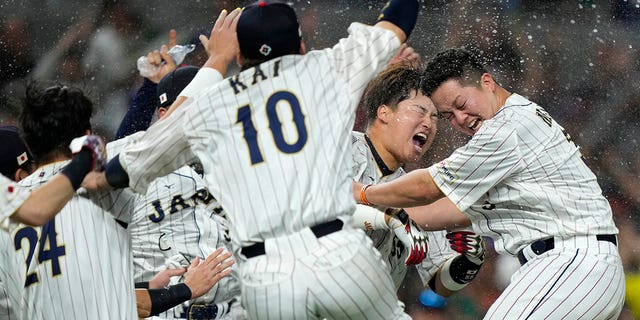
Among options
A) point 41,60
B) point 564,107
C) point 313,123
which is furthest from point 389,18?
point 41,60

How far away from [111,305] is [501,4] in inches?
200

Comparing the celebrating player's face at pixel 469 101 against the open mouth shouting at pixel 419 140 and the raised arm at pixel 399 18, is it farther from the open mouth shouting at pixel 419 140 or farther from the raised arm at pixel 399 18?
the raised arm at pixel 399 18

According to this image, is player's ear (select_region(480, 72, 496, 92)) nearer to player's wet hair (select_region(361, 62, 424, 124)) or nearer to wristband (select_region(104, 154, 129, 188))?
player's wet hair (select_region(361, 62, 424, 124))

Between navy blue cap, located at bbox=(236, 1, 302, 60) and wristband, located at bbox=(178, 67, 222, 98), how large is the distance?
1.00 ft

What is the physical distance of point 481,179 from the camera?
412 centimetres

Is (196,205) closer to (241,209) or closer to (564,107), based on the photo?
(241,209)

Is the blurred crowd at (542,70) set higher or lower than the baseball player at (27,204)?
lower

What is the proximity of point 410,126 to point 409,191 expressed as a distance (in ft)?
3.00

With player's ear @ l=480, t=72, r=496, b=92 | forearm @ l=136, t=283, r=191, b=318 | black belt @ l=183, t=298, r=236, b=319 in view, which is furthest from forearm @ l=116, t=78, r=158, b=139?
player's ear @ l=480, t=72, r=496, b=92

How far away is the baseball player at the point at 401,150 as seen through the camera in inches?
193

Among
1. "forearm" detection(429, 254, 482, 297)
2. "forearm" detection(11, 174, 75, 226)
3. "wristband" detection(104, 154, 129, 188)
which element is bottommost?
"forearm" detection(429, 254, 482, 297)

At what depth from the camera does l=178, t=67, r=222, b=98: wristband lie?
344 centimetres

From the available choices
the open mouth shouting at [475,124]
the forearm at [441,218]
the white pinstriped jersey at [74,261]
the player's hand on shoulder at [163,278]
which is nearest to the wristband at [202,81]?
the white pinstriped jersey at [74,261]

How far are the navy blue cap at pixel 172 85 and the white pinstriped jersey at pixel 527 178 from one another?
56.7 inches
